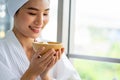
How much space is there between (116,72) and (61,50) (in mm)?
909

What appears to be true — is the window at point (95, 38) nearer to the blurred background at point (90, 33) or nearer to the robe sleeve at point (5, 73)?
the blurred background at point (90, 33)

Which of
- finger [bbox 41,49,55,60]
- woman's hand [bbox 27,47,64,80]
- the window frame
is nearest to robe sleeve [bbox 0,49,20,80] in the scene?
woman's hand [bbox 27,47,64,80]

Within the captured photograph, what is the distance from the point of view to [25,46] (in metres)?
1.40

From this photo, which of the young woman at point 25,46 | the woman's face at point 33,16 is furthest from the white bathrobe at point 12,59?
the woman's face at point 33,16

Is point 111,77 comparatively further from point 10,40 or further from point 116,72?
point 10,40

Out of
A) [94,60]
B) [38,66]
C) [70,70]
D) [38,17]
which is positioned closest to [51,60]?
[38,66]

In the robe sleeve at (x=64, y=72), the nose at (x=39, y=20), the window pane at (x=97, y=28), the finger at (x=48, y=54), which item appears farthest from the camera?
the window pane at (x=97, y=28)

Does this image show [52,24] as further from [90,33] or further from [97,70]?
[97,70]

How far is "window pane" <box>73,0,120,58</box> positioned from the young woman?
749 mm

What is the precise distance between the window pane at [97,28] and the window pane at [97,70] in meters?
0.07

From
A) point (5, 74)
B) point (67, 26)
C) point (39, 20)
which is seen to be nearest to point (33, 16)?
point (39, 20)

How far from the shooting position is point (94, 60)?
2.03m

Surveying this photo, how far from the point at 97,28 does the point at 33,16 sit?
87cm

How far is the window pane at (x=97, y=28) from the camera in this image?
1960 mm
